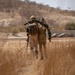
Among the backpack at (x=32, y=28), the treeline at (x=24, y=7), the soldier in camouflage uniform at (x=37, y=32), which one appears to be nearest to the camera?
the backpack at (x=32, y=28)

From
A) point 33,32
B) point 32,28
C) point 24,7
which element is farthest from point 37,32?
point 24,7

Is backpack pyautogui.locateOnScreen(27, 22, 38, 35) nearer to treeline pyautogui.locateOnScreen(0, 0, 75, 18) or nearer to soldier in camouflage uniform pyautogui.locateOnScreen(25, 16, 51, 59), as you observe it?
soldier in camouflage uniform pyautogui.locateOnScreen(25, 16, 51, 59)

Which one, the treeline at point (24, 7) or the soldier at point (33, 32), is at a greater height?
the soldier at point (33, 32)

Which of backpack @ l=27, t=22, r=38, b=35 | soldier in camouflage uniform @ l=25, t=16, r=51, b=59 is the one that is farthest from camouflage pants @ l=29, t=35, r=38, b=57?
backpack @ l=27, t=22, r=38, b=35

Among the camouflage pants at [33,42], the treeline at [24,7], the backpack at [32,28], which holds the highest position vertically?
the backpack at [32,28]

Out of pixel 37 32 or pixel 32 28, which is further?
pixel 37 32

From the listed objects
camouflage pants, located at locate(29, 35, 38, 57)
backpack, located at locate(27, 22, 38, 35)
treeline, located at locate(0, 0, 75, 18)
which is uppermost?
backpack, located at locate(27, 22, 38, 35)

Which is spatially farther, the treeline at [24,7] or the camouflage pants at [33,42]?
the treeline at [24,7]

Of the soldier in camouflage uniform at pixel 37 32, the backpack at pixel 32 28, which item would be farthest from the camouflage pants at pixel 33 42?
the backpack at pixel 32 28

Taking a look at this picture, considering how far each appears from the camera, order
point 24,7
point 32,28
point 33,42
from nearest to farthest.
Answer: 1. point 32,28
2. point 33,42
3. point 24,7

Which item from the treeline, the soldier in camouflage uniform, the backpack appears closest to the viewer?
the backpack

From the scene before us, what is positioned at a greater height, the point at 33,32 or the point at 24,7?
the point at 33,32

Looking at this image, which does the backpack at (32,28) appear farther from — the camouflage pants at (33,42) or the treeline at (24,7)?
the treeline at (24,7)

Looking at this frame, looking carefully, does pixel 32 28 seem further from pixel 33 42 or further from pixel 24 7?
pixel 24 7
